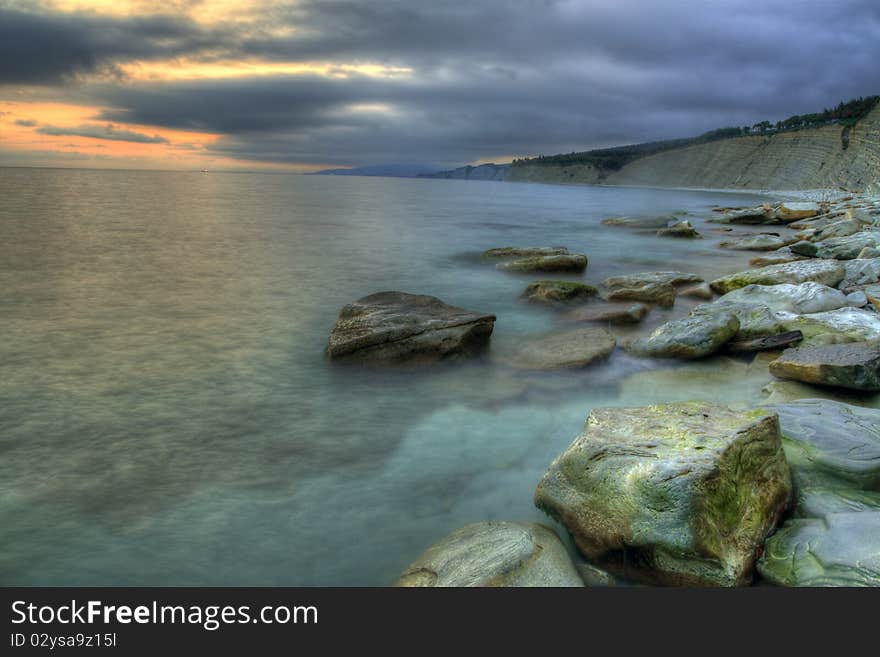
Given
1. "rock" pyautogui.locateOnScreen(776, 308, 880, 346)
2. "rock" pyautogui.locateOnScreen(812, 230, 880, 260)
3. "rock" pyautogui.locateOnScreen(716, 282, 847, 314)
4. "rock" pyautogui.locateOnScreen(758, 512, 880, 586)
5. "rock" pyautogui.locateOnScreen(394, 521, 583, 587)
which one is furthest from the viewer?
"rock" pyautogui.locateOnScreen(812, 230, 880, 260)

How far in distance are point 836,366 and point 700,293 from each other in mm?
6391

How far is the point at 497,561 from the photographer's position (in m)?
3.12

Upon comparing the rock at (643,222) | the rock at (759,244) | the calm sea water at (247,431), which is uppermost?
the rock at (643,222)

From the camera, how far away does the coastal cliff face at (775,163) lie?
210ft

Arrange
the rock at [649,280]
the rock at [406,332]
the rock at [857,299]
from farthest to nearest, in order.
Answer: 1. the rock at [649,280]
2. the rock at [857,299]
3. the rock at [406,332]

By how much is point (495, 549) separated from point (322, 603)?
3.38ft

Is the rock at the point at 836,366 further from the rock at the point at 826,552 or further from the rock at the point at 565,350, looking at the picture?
the rock at the point at 826,552

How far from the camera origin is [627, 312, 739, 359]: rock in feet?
24.4

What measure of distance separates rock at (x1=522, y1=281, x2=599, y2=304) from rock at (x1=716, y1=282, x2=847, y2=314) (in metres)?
2.49

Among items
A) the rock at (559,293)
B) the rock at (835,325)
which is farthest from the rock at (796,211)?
the rock at (835,325)

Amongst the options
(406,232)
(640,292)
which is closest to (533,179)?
(406,232)

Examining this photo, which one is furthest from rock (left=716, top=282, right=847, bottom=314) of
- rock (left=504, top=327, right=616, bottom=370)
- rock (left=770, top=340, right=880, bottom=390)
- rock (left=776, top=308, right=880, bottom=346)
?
rock (left=504, top=327, right=616, bottom=370)

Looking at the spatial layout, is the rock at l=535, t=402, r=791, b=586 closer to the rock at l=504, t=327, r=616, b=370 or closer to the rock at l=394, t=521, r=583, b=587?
the rock at l=394, t=521, r=583, b=587

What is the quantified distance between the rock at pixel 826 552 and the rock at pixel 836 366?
2.94 metres
